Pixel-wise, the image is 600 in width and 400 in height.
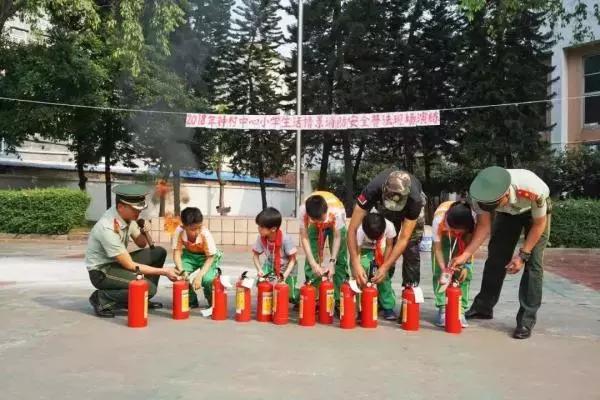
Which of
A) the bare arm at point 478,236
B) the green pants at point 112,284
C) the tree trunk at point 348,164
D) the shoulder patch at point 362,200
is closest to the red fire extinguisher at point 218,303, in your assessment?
the green pants at point 112,284

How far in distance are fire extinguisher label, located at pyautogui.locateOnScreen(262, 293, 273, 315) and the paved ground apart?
17 centimetres

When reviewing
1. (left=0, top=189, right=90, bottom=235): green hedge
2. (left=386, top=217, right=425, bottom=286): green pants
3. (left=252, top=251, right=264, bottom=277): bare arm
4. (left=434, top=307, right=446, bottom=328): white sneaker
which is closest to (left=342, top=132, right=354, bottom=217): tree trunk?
(left=0, top=189, right=90, bottom=235): green hedge

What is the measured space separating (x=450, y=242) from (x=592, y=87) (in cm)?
2187

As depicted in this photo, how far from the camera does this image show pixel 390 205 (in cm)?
499

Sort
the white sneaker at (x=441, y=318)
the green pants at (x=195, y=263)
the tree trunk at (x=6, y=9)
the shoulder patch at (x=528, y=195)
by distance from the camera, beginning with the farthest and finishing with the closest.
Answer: the tree trunk at (x=6, y=9), the green pants at (x=195, y=263), the white sneaker at (x=441, y=318), the shoulder patch at (x=528, y=195)

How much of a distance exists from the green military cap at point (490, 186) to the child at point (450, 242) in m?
0.45

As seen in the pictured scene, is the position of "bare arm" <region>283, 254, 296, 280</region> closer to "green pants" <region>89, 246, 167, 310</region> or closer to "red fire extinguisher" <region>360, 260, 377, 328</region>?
"red fire extinguisher" <region>360, 260, 377, 328</region>

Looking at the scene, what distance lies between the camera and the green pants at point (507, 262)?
5.01m

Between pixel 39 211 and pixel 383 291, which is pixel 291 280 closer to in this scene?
pixel 383 291

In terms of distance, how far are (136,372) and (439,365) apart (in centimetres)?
192

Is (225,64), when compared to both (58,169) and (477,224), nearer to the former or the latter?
(58,169)

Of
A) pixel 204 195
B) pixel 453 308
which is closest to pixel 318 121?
pixel 453 308

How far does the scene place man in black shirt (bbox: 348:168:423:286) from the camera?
4.87 m

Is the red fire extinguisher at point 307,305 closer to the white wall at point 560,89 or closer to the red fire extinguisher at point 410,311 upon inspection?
the red fire extinguisher at point 410,311
